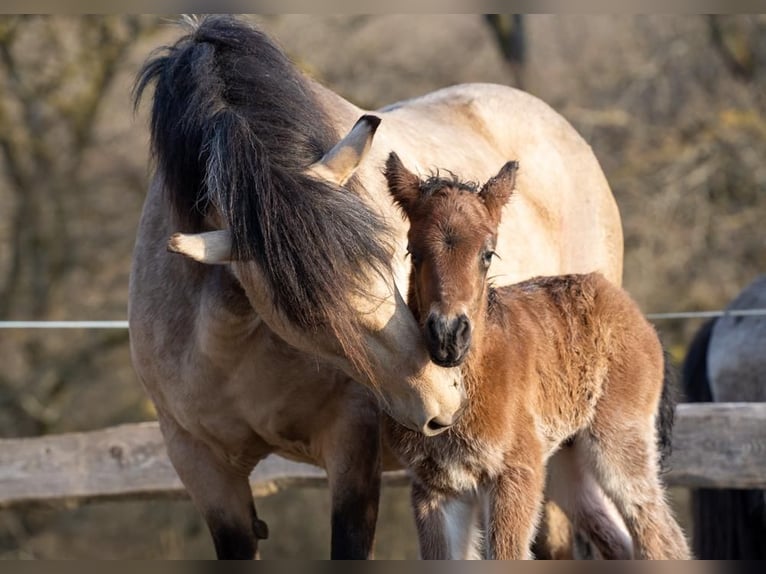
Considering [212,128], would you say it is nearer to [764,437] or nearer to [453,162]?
[453,162]

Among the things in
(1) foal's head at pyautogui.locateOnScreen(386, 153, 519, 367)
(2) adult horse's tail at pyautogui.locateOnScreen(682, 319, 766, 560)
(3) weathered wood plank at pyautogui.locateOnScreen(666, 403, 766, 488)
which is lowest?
(2) adult horse's tail at pyautogui.locateOnScreen(682, 319, 766, 560)

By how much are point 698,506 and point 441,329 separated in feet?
12.2

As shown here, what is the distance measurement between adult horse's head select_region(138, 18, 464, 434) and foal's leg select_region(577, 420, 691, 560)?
74 centimetres

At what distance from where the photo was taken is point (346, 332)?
3027mm

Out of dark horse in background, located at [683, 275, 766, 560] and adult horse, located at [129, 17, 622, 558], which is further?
dark horse in background, located at [683, 275, 766, 560]

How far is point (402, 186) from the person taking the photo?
3.29 meters

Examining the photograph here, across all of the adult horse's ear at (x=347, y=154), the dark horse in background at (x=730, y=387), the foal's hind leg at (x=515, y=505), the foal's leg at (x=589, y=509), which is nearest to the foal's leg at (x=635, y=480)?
the foal's leg at (x=589, y=509)

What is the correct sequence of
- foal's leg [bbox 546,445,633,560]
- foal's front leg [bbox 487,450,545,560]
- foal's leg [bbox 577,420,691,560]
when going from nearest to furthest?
foal's front leg [bbox 487,450,545,560], foal's leg [bbox 577,420,691,560], foal's leg [bbox 546,445,633,560]

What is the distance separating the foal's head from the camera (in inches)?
117

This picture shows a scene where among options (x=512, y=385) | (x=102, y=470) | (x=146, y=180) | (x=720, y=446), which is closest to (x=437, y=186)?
(x=512, y=385)

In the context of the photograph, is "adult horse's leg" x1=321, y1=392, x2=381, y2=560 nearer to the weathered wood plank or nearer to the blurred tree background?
the weathered wood plank

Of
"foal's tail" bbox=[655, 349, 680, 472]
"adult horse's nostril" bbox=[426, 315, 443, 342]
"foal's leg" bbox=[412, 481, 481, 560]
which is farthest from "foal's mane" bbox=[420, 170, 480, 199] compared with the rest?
"foal's tail" bbox=[655, 349, 680, 472]

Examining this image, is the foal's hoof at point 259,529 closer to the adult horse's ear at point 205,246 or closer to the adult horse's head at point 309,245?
the adult horse's head at point 309,245

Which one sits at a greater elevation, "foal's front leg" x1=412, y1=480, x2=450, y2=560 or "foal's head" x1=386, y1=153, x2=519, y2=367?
"foal's head" x1=386, y1=153, x2=519, y2=367
